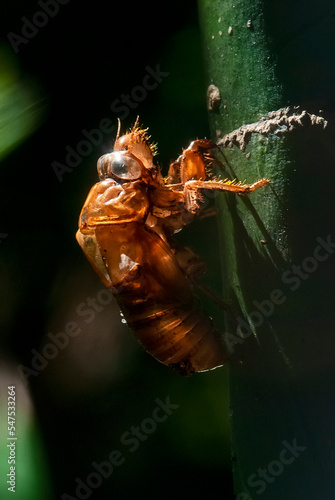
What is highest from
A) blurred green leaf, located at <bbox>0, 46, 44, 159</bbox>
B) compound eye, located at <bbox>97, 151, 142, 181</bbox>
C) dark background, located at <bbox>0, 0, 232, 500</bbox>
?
blurred green leaf, located at <bbox>0, 46, 44, 159</bbox>

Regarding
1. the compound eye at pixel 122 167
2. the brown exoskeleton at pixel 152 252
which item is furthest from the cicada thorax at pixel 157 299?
the compound eye at pixel 122 167

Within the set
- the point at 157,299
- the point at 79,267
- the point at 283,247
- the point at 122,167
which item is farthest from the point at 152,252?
the point at 79,267

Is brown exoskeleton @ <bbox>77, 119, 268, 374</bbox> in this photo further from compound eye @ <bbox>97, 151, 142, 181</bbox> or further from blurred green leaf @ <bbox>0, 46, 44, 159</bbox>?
blurred green leaf @ <bbox>0, 46, 44, 159</bbox>

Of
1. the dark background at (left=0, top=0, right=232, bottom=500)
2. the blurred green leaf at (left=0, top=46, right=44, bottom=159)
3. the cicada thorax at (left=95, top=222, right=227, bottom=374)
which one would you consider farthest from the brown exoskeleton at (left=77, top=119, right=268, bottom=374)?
the blurred green leaf at (left=0, top=46, right=44, bottom=159)

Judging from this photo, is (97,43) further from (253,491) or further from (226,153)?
(253,491)

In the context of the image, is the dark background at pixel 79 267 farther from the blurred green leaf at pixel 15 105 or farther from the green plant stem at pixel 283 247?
the green plant stem at pixel 283 247

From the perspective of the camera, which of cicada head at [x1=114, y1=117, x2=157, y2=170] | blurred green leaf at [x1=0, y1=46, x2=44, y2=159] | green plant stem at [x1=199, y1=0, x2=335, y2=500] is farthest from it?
blurred green leaf at [x1=0, y1=46, x2=44, y2=159]
